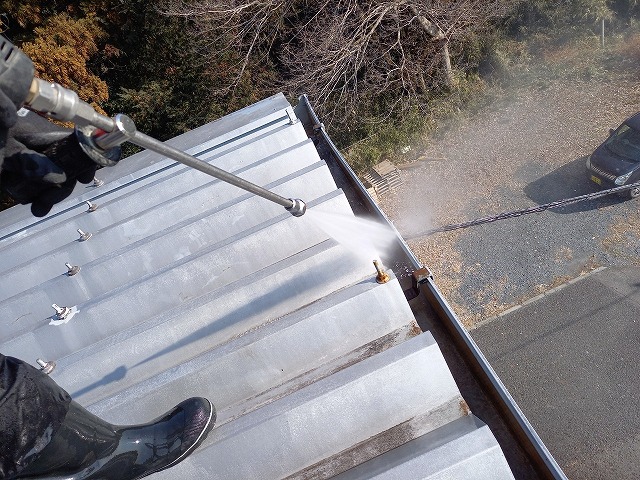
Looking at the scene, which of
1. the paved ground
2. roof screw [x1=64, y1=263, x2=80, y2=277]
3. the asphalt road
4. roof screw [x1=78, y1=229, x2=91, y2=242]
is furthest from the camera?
the paved ground

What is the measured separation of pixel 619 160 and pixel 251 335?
1147cm

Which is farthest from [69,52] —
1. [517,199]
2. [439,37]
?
[517,199]

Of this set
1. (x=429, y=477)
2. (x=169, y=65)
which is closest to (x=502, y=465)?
(x=429, y=477)

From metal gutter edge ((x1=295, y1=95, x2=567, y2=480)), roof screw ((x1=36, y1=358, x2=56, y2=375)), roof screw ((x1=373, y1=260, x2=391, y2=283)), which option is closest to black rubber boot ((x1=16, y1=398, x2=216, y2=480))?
roof screw ((x1=36, y1=358, x2=56, y2=375))

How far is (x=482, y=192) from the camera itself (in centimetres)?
1264

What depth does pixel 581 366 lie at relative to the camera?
8.66 m

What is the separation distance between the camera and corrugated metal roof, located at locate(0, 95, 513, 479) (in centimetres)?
291

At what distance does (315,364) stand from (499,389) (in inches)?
45.8

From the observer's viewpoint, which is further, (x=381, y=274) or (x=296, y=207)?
(x=296, y=207)

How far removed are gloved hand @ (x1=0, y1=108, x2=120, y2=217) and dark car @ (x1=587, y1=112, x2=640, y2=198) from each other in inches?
465

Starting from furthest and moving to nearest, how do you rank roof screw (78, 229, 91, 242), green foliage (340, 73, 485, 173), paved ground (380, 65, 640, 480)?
green foliage (340, 73, 485, 173), paved ground (380, 65, 640, 480), roof screw (78, 229, 91, 242)

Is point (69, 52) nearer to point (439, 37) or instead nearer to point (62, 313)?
point (439, 37)

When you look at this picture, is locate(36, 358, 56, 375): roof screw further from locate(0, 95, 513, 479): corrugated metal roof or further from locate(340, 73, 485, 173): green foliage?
locate(340, 73, 485, 173): green foliage

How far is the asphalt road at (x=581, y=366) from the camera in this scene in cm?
766
